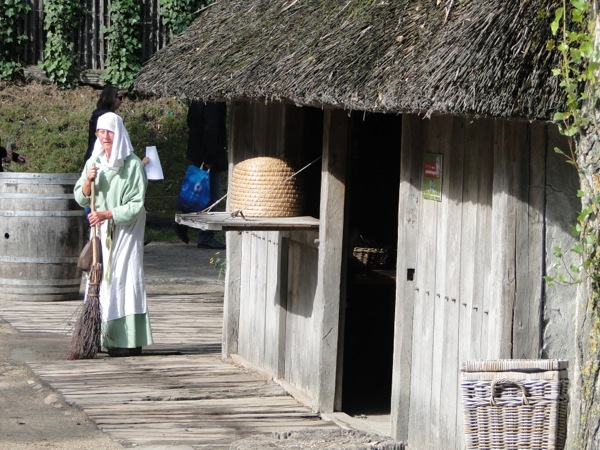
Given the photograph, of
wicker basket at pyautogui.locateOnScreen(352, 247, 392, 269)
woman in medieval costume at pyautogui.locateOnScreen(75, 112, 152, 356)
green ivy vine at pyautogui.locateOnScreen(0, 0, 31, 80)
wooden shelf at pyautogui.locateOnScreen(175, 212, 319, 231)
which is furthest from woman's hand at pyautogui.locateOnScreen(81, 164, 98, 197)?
green ivy vine at pyautogui.locateOnScreen(0, 0, 31, 80)

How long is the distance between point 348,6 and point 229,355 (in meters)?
3.26

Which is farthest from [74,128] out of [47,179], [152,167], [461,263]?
[461,263]

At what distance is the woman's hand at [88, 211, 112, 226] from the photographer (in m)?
8.96

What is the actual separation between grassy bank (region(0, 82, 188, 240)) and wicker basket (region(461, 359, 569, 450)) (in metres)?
12.3

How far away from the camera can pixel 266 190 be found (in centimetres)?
777

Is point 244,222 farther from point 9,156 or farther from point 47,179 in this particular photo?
point 9,156

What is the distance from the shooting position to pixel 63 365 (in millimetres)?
8984

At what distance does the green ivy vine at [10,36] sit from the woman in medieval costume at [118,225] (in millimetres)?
11147

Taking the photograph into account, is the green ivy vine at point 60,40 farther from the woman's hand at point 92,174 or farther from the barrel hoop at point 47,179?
the woman's hand at point 92,174

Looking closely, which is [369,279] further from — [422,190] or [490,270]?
[490,270]

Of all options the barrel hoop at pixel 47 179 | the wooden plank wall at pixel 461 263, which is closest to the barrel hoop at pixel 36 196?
the barrel hoop at pixel 47 179

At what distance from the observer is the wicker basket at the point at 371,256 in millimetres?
8703

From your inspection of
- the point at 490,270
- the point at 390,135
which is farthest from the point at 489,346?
the point at 390,135

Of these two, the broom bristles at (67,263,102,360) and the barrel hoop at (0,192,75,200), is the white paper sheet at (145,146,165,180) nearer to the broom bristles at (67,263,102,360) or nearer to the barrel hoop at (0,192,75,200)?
the broom bristles at (67,263,102,360)
